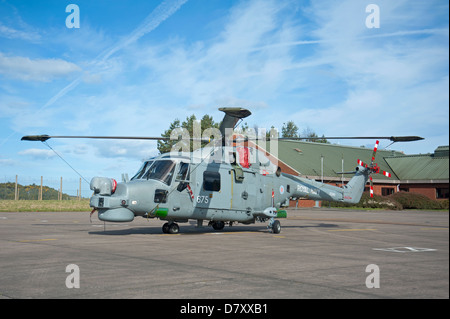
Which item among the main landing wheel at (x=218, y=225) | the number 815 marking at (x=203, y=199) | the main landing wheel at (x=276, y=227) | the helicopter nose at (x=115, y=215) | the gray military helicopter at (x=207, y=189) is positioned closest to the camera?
the helicopter nose at (x=115, y=215)

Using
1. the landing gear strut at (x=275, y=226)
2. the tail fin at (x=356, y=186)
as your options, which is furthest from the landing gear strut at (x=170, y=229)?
the tail fin at (x=356, y=186)

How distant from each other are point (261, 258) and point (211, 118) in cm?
6084

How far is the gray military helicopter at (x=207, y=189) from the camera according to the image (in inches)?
632

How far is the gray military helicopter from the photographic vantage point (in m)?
16.0

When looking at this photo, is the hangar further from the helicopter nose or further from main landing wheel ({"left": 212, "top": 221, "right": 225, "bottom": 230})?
the helicopter nose

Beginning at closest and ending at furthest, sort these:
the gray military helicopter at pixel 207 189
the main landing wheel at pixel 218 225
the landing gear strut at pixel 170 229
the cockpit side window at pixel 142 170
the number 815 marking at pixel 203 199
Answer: the gray military helicopter at pixel 207 189 < the cockpit side window at pixel 142 170 < the number 815 marking at pixel 203 199 < the landing gear strut at pixel 170 229 < the main landing wheel at pixel 218 225

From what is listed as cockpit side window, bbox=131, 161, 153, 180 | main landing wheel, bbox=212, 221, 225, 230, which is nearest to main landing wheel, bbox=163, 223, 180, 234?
cockpit side window, bbox=131, 161, 153, 180

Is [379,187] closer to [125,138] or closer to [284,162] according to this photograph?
[284,162]

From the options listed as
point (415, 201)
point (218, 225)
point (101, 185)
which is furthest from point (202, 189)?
point (415, 201)

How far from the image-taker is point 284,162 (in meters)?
57.8

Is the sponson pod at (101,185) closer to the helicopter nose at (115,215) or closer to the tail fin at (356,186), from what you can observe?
the helicopter nose at (115,215)

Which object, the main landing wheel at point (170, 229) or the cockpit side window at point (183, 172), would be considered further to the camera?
the main landing wheel at point (170, 229)

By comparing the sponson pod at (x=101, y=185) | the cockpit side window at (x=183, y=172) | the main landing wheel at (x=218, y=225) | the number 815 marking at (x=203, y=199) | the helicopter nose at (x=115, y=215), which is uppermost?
the cockpit side window at (x=183, y=172)

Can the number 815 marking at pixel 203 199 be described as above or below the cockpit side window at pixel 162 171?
below
